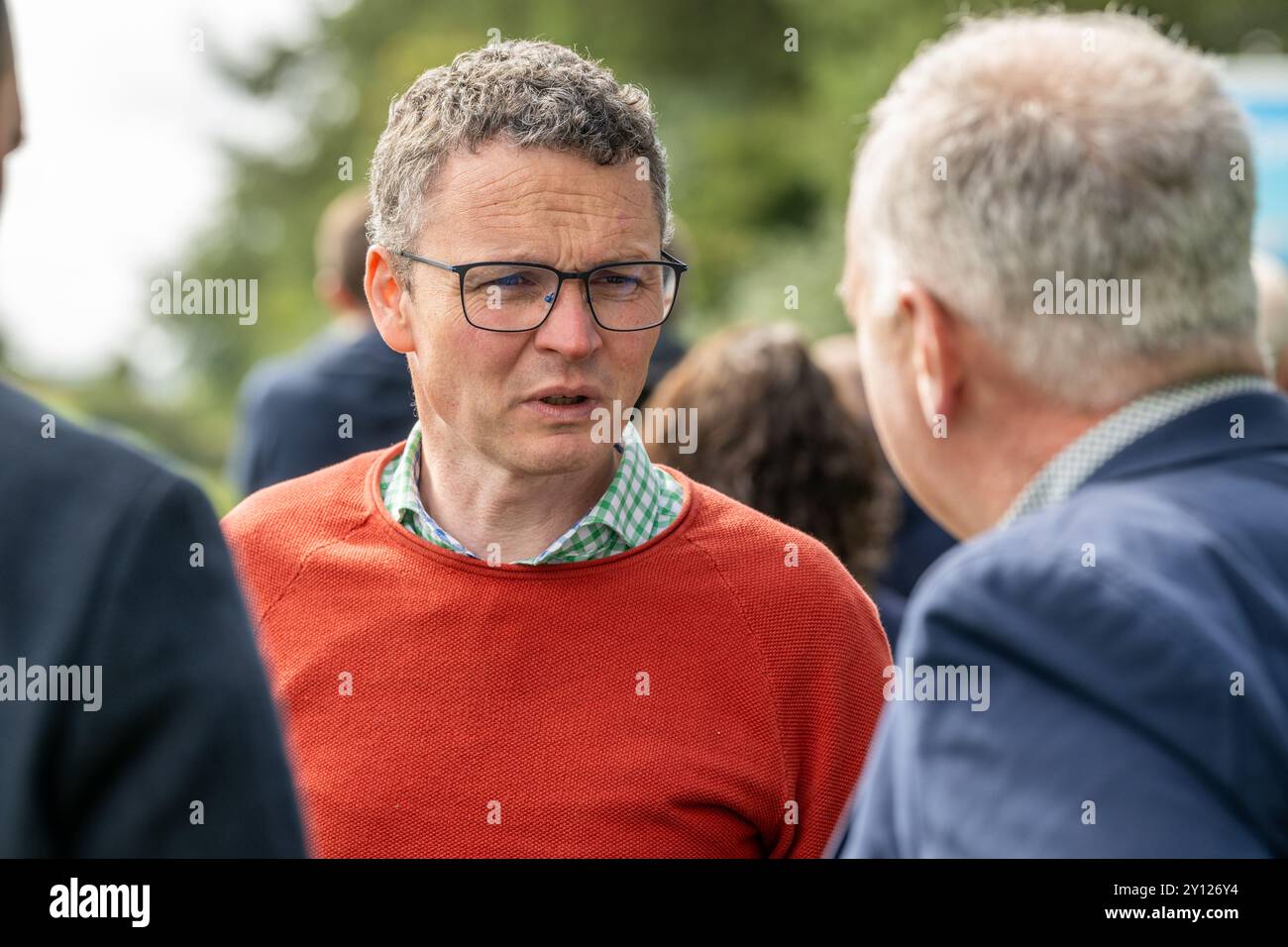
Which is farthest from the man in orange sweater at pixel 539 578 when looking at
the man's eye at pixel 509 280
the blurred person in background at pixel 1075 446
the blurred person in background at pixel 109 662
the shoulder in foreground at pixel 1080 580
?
the blurred person in background at pixel 109 662

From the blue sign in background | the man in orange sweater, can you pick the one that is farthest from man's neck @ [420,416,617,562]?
the blue sign in background

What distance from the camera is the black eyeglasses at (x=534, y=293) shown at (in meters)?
2.27

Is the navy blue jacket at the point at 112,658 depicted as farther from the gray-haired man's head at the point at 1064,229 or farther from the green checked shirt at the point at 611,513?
the green checked shirt at the point at 611,513

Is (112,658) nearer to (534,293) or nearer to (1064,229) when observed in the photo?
(1064,229)

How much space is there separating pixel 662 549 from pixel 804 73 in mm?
19242

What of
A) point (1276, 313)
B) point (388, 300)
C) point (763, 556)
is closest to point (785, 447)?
point (763, 556)

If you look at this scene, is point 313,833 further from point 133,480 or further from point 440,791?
point 133,480

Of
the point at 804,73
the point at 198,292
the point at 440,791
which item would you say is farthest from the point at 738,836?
the point at 804,73

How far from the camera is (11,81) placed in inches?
48.1

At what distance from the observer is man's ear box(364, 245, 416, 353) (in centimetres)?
244

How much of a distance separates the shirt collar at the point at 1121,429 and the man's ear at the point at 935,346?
0.14m

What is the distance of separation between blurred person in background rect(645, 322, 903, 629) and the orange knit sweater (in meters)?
1.05

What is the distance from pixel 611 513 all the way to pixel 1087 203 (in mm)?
942

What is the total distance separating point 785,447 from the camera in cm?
346
